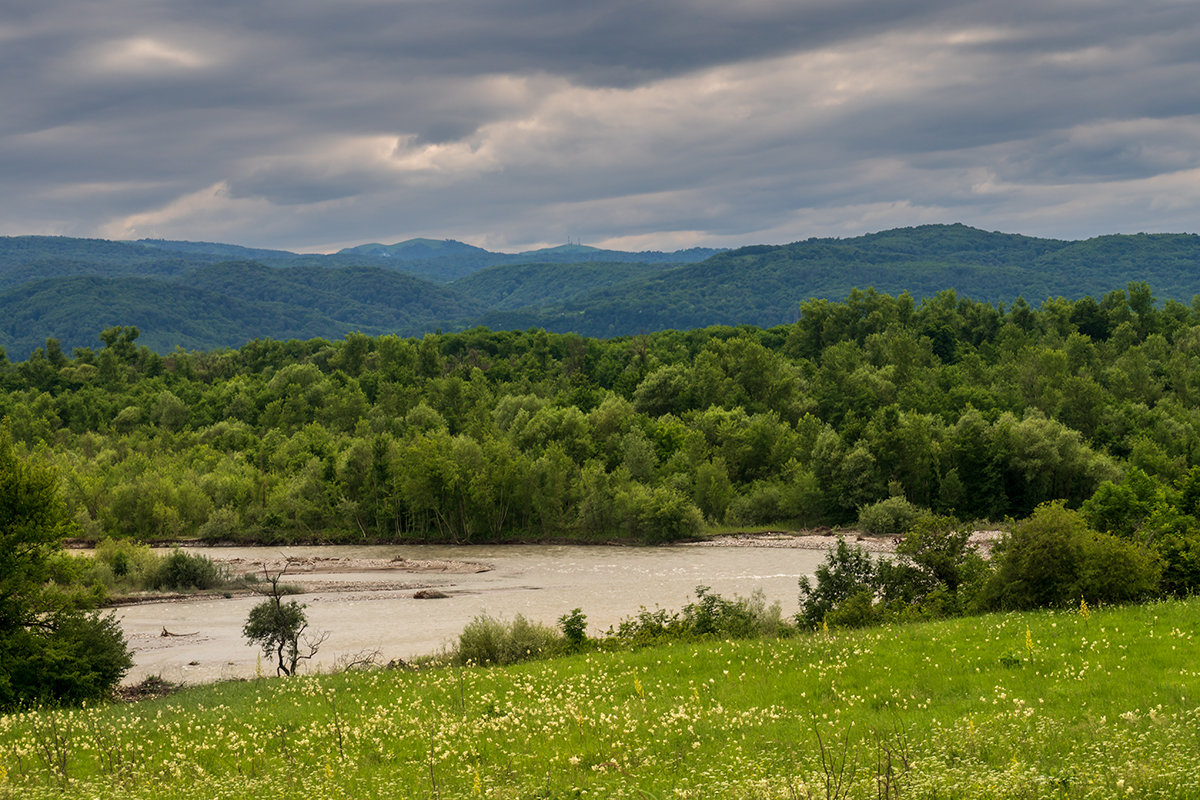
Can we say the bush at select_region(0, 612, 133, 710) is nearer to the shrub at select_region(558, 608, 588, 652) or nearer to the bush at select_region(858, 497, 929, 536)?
the shrub at select_region(558, 608, 588, 652)

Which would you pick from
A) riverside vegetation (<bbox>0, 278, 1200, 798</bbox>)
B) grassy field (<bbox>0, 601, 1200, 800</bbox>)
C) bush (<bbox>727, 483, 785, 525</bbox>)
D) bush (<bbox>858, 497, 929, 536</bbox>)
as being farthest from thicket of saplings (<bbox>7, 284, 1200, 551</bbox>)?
grassy field (<bbox>0, 601, 1200, 800</bbox>)

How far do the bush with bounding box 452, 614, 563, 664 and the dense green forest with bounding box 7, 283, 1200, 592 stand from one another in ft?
156

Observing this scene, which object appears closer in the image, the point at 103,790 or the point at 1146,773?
the point at 1146,773

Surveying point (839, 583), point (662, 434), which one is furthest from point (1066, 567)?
point (662, 434)

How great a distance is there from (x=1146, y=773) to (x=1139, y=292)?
154 metres

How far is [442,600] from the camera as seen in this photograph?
61.1 metres

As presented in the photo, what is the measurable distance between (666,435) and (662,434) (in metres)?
0.50

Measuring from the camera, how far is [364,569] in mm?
77875

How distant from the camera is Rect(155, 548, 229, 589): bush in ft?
230

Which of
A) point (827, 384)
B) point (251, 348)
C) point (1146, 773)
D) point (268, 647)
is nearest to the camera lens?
point (1146, 773)

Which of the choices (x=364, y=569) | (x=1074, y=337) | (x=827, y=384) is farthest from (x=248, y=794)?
(x=1074, y=337)

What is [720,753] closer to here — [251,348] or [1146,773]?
[1146,773]

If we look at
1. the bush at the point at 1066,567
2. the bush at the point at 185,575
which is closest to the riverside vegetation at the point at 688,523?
the bush at the point at 1066,567

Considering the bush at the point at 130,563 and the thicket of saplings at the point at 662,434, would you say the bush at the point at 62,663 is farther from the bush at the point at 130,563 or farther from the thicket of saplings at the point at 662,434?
the thicket of saplings at the point at 662,434
